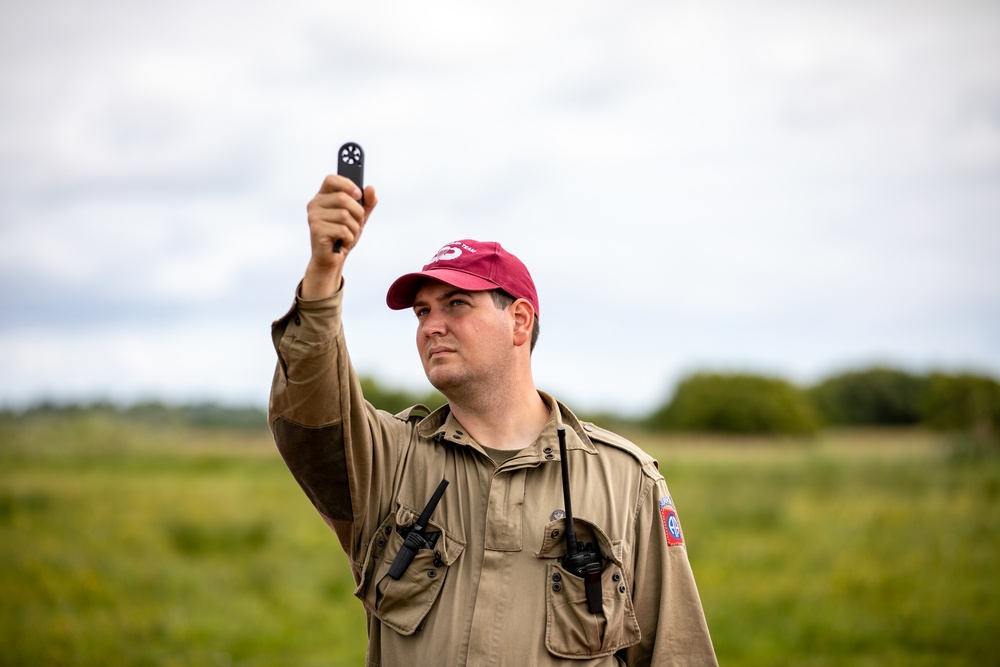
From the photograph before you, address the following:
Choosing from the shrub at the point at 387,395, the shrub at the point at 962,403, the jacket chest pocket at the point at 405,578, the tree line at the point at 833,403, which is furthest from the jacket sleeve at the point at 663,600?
the shrub at the point at 962,403

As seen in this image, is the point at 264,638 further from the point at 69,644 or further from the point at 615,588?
the point at 615,588

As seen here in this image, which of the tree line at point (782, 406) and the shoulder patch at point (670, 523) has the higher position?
the shoulder patch at point (670, 523)

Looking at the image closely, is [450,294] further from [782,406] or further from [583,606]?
[782,406]

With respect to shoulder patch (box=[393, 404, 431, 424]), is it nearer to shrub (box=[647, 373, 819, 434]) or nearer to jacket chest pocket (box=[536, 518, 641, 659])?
jacket chest pocket (box=[536, 518, 641, 659])

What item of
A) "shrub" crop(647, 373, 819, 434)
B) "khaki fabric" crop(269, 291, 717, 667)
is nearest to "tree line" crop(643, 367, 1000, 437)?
"shrub" crop(647, 373, 819, 434)

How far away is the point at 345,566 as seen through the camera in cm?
1427

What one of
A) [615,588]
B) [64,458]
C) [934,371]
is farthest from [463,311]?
[934,371]

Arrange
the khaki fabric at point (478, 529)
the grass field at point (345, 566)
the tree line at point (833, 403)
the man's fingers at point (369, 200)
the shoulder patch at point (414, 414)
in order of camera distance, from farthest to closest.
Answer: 1. the tree line at point (833, 403)
2. the grass field at point (345, 566)
3. the shoulder patch at point (414, 414)
4. the khaki fabric at point (478, 529)
5. the man's fingers at point (369, 200)

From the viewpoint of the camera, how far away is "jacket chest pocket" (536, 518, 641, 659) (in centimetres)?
318

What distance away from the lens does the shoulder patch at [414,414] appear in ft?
12.2

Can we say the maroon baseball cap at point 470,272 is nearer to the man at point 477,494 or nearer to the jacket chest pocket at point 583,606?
the man at point 477,494

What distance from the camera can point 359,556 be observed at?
341 centimetres

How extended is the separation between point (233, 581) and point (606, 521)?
439 inches

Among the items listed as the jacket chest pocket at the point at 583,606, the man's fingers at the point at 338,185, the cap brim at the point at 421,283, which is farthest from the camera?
the cap brim at the point at 421,283
